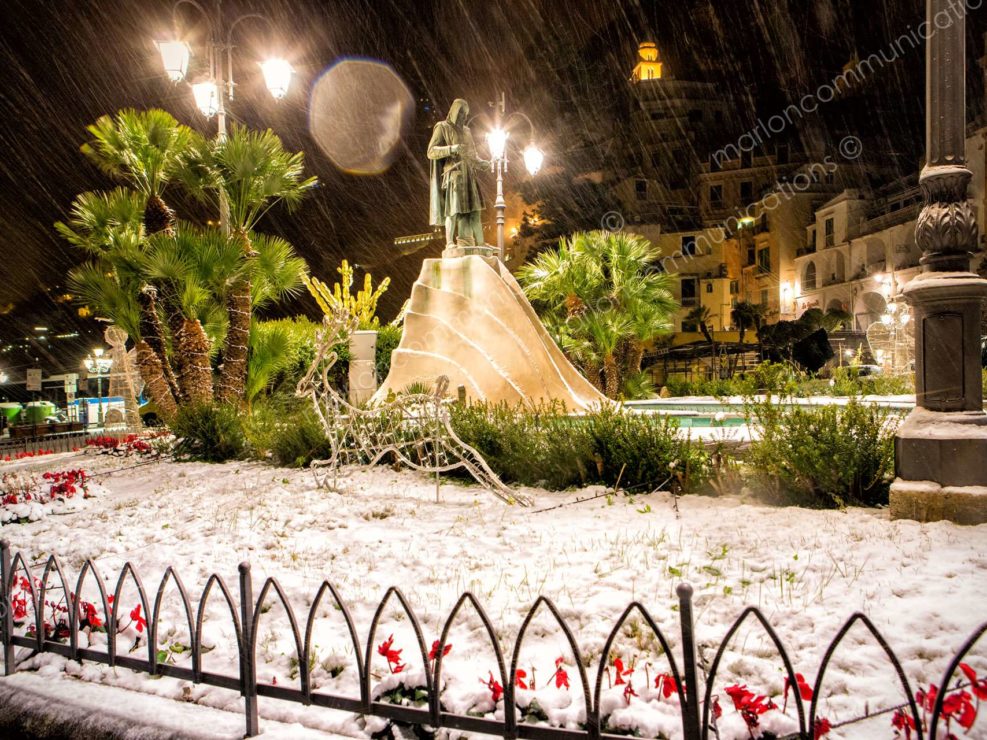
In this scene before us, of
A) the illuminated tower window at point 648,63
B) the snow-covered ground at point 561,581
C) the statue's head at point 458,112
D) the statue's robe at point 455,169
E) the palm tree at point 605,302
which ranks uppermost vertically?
the illuminated tower window at point 648,63

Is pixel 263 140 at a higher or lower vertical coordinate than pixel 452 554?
higher

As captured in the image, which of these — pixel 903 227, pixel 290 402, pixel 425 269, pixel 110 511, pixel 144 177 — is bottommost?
pixel 110 511

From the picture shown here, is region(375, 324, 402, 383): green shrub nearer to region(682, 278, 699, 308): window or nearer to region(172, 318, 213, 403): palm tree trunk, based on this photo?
region(172, 318, 213, 403): palm tree trunk

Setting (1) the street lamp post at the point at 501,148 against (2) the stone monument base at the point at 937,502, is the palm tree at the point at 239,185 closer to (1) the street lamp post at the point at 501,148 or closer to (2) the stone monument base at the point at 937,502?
(1) the street lamp post at the point at 501,148

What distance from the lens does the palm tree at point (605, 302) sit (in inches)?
713

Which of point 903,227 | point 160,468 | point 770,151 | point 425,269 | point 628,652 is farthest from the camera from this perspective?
point 770,151

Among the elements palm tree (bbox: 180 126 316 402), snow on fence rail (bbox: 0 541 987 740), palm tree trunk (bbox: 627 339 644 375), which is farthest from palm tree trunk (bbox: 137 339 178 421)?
palm tree trunk (bbox: 627 339 644 375)

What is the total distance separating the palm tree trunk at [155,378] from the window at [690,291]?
3954 cm

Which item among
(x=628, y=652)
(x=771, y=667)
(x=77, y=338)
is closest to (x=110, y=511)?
(x=628, y=652)

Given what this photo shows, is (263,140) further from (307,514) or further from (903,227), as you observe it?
(903,227)

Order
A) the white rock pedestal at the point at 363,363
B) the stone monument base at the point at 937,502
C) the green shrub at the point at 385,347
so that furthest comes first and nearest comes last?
1. the green shrub at the point at 385,347
2. the white rock pedestal at the point at 363,363
3. the stone monument base at the point at 937,502

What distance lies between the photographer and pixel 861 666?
2789 mm

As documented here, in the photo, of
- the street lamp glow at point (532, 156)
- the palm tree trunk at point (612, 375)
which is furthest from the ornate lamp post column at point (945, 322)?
the palm tree trunk at point (612, 375)

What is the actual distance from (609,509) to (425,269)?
719 cm
